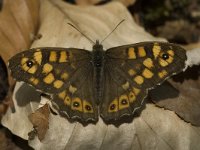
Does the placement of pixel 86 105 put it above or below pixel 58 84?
below

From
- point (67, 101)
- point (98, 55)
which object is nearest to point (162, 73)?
point (98, 55)

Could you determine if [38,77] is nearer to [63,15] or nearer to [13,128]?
[13,128]

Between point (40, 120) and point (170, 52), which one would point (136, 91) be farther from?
point (40, 120)

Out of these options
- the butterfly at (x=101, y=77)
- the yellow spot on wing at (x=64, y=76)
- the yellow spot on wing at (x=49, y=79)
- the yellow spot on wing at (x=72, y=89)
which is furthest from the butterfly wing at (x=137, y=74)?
the yellow spot on wing at (x=49, y=79)

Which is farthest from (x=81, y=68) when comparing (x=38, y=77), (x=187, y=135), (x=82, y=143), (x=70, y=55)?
(x=187, y=135)

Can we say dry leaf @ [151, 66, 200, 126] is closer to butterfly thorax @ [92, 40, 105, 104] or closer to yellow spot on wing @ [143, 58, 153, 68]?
yellow spot on wing @ [143, 58, 153, 68]

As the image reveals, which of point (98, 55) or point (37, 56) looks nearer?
point (37, 56)

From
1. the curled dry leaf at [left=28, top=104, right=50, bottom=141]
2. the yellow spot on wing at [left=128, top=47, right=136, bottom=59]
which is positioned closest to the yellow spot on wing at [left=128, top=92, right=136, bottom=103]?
the yellow spot on wing at [left=128, top=47, right=136, bottom=59]

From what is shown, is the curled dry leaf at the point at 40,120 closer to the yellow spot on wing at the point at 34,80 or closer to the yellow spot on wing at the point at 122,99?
the yellow spot on wing at the point at 34,80
